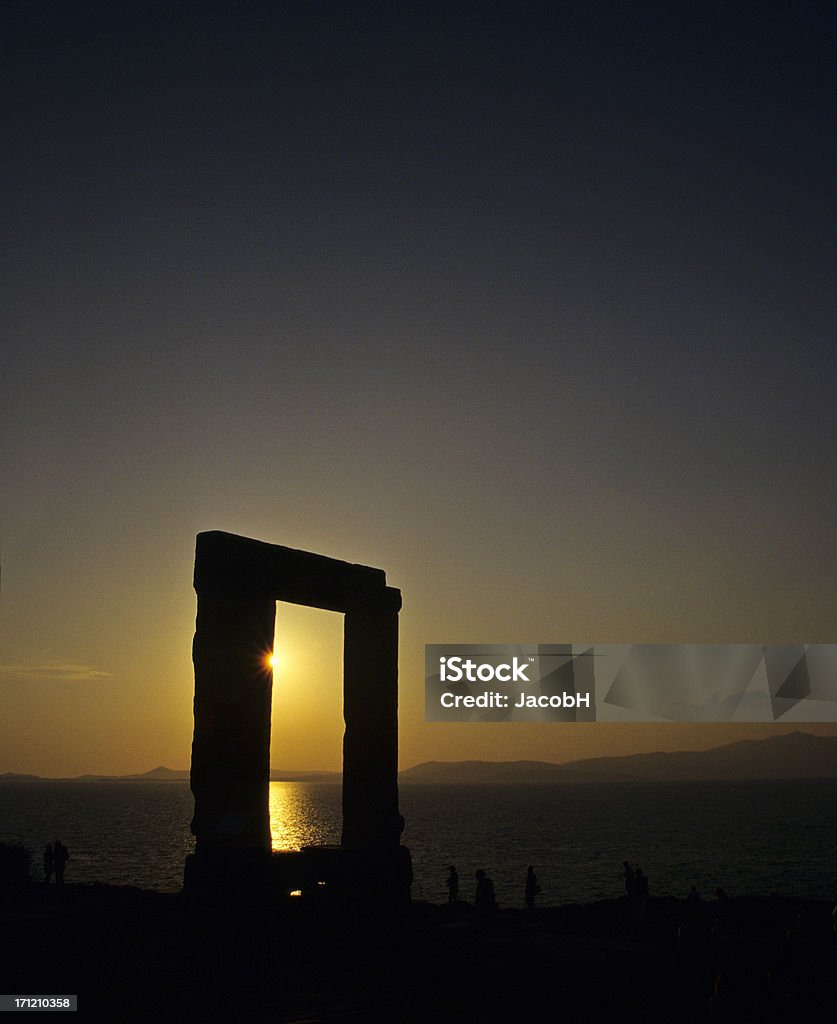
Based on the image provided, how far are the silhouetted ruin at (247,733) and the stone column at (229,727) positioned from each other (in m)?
0.02

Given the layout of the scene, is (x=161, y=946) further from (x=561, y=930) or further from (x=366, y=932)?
(x=561, y=930)

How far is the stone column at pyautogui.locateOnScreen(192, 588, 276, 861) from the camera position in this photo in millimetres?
16703

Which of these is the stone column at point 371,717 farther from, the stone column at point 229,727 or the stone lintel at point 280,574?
the stone column at point 229,727

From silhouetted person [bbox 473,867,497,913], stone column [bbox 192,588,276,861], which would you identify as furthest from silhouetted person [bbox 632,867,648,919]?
stone column [bbox 192,588,276,861]

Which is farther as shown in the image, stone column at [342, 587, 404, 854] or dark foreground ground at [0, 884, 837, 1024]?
stone column at [342, 587, 404, 854]

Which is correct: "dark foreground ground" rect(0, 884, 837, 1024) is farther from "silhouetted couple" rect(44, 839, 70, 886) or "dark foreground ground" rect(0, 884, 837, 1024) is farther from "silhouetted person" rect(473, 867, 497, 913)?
"silhouetted couple" rect(44, 839, 70, 886)

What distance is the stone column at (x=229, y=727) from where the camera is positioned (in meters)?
16.7

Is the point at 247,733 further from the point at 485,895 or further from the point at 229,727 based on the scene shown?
the point at 485,895

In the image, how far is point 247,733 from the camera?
17109mm

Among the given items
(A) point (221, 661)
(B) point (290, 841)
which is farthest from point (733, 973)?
(B) point (290, 841)

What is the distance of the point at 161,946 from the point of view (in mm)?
14531

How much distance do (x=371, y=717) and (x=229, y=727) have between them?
3890 millimetres

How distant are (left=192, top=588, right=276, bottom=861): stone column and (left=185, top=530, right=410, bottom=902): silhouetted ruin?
0.7 inches

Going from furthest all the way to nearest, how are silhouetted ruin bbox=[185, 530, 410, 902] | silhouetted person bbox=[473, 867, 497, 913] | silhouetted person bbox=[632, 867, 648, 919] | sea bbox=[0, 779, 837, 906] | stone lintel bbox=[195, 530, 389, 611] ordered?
sea bbox=[0, 779, 837, 906] → silhouetted person bbox=[473, 867, 497, 913] → silhouetted person bbox=[632, 867, 648, 919] → stone lintel bbox=[195, 530, 389, 611] → silhouetted ruin bbox=[185, 530, 410, 902]
